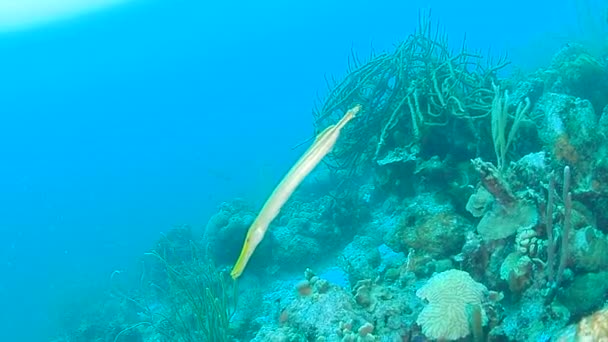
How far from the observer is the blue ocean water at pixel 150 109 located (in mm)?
29531

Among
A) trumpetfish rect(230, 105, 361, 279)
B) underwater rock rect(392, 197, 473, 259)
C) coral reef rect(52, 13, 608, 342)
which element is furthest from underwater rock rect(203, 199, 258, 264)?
trumpetfish rect(230, 105, 361, 279)

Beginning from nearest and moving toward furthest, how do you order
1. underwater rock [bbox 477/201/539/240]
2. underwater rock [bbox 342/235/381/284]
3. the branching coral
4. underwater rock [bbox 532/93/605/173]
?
underwater rock [bbox 477/201/539/240] < underwater rock [bbox 532/93/605/173] < underwater rock [bbox 342/235/381/284] < the branching coral

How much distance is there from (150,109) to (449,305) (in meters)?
103

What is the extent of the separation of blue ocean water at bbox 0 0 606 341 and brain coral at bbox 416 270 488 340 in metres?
15.9

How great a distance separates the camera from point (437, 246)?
5480mm

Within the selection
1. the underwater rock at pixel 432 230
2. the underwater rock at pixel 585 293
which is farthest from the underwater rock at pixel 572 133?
the underwater rock at pixel 585 293

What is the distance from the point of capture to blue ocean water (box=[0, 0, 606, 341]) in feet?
96.9

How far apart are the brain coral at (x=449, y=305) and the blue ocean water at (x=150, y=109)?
15.9 metres

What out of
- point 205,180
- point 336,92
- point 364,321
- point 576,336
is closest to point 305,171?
point 576,336

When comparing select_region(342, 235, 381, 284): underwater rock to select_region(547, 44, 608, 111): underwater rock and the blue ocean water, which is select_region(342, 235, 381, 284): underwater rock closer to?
select_region(547, 44, 608, 111): underwater rock

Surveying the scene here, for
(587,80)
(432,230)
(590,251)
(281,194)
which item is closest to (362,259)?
(432,230)

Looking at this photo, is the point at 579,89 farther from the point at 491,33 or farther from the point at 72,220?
the point at 491,33

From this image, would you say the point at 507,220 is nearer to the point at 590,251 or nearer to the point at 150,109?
the point at 590,251

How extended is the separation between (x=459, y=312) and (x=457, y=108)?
12.9 ft
